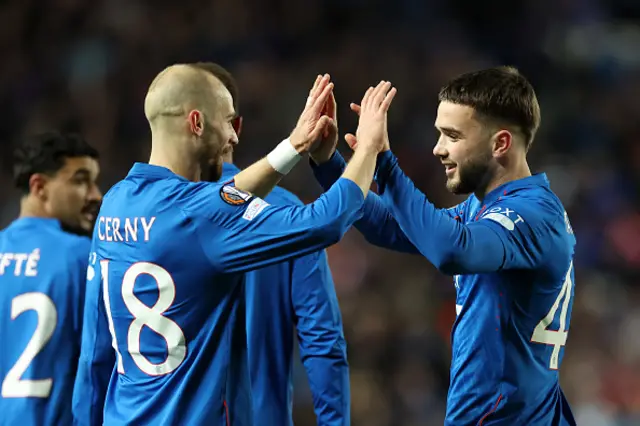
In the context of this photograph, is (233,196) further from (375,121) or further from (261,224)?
(375,121)

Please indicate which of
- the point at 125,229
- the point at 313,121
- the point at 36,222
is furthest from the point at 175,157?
the point at 36,222

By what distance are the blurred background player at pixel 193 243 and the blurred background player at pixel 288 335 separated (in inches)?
20.7

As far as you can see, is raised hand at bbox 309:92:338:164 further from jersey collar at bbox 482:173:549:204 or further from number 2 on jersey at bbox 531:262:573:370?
number 2 on jersey at bbox 531:262:573:370

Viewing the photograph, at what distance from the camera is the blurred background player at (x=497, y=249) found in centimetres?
337

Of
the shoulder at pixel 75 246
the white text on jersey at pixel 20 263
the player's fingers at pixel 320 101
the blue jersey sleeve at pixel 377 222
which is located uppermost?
the player's fingers at pixel 320 101

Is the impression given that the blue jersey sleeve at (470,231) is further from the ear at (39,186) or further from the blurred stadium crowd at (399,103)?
the blurred stadium crowd at (399,103)

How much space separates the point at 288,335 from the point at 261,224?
110 cm

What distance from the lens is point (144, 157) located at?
967 cm

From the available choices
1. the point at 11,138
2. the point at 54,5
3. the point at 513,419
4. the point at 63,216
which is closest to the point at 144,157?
the point at 11,138

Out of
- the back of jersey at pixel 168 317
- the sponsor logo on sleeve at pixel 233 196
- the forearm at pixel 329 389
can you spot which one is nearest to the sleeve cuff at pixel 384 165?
the sponsor logo on sleeve at pixel 233 196

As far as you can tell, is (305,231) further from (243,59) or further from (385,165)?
(243,59)

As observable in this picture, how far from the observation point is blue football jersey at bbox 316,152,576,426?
3404 mm

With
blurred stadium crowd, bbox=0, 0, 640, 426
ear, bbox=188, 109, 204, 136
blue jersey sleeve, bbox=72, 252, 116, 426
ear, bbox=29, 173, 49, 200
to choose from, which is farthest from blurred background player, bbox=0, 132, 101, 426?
blurred stadium crowd, bbox=0, 0, 640, 426

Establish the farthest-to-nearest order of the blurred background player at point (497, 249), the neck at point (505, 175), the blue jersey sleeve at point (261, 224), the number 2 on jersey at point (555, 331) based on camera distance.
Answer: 1. the neck at point (505, 175)
2. the number 2 on jersey at point (555, 331)
3. the blurred background player at point (497, 249)
4. the blue jersey sleeve at point (261, 224)
